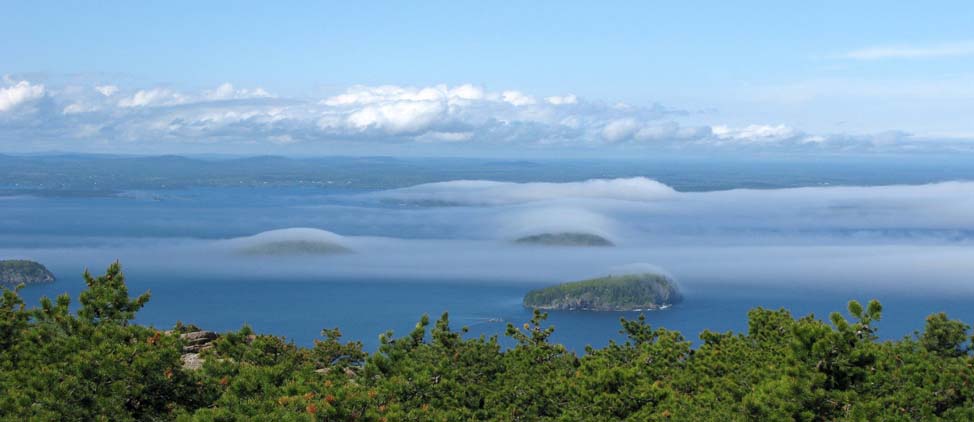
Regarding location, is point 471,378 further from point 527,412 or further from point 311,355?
point 311,355

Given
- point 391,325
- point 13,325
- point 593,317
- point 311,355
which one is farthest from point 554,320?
point 13,325

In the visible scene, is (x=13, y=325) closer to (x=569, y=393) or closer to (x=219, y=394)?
(x=219, y=394)

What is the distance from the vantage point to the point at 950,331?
33688 mm

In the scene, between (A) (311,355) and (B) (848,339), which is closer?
(B) (848,339)

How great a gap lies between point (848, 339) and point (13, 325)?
77.5 feet

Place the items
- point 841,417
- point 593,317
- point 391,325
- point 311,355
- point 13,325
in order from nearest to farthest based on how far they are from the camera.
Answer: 1. point 841,417
2. point 13,325
3. point 311,355
4. point 391,325
5. point 593,317

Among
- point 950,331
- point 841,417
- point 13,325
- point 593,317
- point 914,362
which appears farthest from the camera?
point 593,317

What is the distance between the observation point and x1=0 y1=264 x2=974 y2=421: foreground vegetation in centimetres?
1984

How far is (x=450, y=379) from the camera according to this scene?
27266mm

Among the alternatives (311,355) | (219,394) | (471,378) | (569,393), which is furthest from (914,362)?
(311,355)

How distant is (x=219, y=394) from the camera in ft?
74.4

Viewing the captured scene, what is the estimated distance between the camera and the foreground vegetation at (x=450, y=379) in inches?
781

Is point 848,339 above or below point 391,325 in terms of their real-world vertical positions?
above

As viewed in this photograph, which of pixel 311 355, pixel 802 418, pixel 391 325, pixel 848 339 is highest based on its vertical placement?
pixel 848 339
